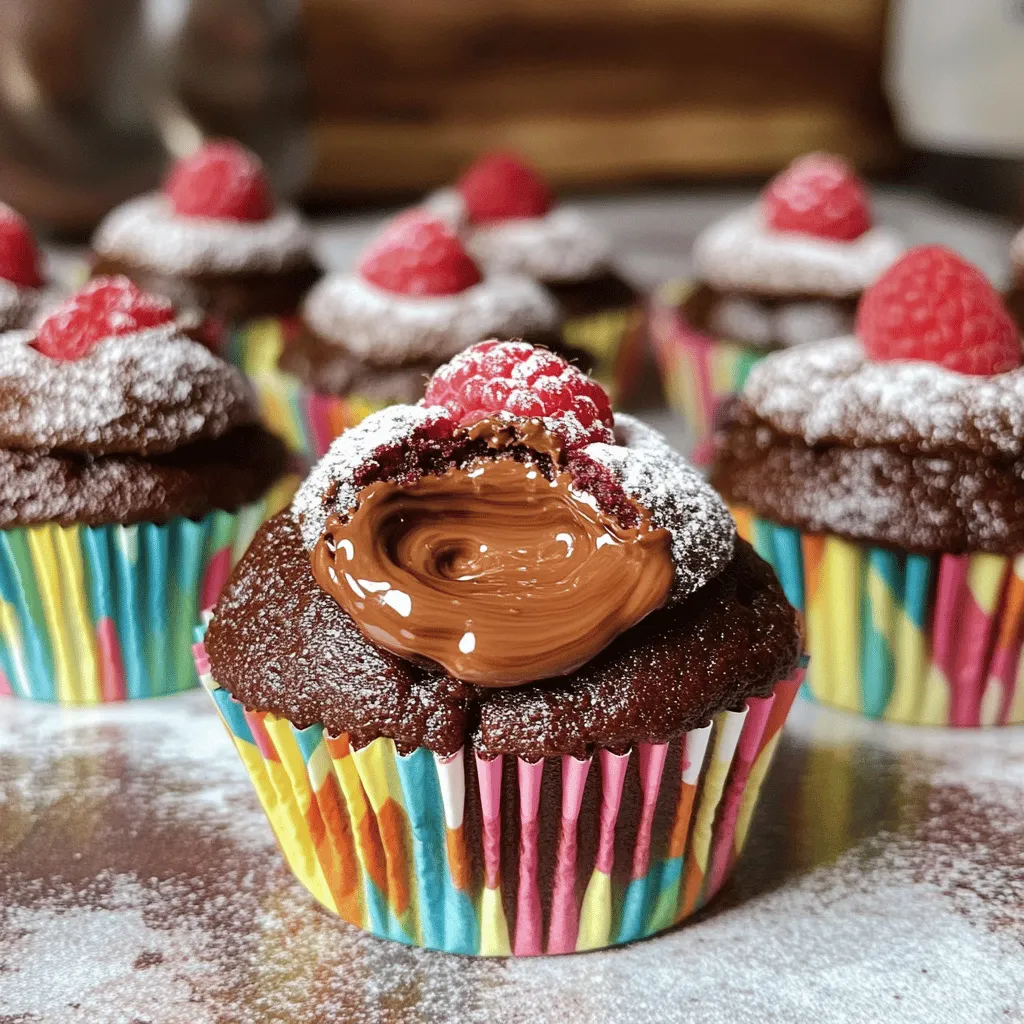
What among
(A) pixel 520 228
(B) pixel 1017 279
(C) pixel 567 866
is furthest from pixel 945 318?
(A) pixel 520 228

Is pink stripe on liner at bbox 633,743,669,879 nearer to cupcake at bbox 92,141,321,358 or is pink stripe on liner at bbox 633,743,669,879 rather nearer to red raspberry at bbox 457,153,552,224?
cupcake at bbox 92,141,321,358

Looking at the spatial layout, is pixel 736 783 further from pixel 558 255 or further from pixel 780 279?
pixel 558 255

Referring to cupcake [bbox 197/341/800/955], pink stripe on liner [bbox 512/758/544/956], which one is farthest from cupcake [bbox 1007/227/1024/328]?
pink stripe on liner [bbox 512/758/544/956]

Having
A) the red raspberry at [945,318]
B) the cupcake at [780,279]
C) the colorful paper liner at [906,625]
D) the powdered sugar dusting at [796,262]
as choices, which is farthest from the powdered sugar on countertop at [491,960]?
the powdered sugar dusting at [796,262]

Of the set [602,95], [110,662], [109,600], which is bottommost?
[602,95]

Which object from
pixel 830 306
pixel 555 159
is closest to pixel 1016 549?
pixel 830 306

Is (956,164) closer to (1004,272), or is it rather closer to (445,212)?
(1004,272)
